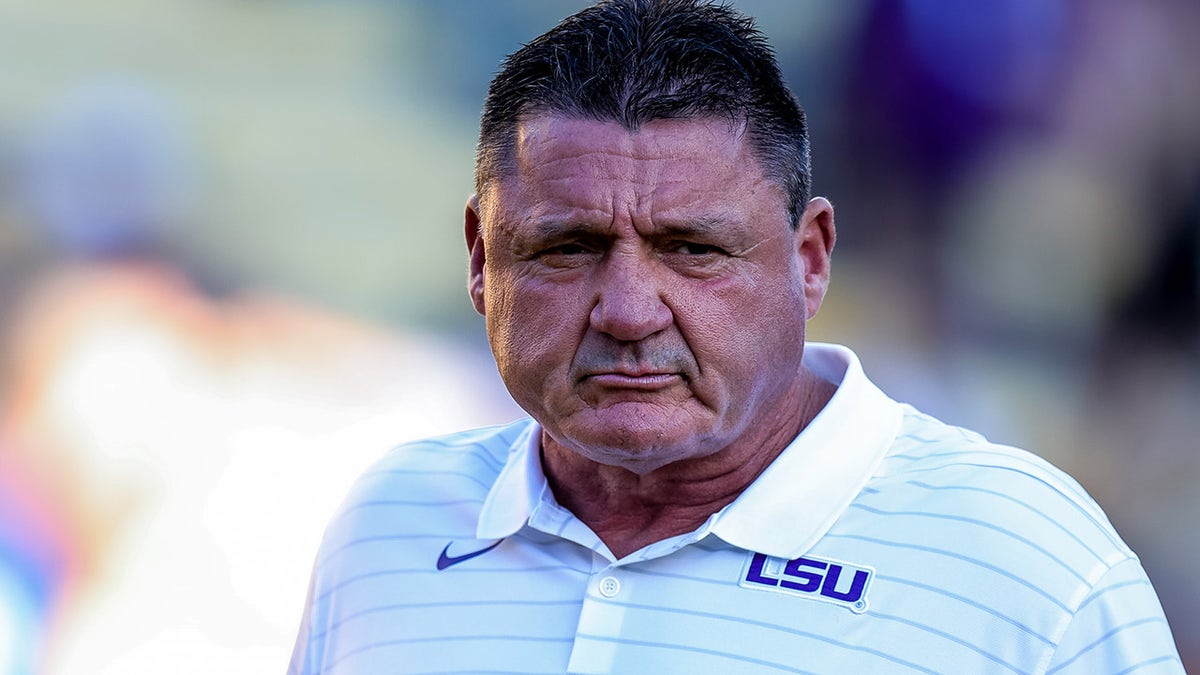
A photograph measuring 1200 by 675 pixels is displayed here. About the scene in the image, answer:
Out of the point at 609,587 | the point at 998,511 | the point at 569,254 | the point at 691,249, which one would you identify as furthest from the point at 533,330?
the point at 998,511

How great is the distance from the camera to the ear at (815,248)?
5.56 ft

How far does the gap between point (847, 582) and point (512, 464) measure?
546 millimetres

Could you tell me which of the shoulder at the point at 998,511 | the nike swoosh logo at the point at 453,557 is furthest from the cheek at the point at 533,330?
the shoulder at the point at 998,511

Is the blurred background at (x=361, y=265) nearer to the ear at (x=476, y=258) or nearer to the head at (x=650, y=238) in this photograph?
the ear at (x=476, y=258)

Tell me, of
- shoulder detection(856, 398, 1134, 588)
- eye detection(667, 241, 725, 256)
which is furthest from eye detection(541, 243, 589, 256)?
shoulder detection(856, 398, 1134, 588)

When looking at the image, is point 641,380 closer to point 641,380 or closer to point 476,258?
point 641,380

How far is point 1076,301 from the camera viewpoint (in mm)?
3102

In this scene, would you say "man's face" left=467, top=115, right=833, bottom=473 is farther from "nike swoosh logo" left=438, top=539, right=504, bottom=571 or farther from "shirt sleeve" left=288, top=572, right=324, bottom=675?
"shirt sleeve" left=288, top=572, right=324, bottom=675

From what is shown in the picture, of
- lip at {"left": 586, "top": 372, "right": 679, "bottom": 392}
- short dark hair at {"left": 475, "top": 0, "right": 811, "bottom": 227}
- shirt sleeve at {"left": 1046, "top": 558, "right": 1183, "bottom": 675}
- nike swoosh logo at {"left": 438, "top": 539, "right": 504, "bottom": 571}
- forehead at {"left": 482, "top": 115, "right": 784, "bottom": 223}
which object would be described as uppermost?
short dark hair at {"left": 475, "top": 0, "right": 811, "bottom": 227}

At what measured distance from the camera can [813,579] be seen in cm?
149

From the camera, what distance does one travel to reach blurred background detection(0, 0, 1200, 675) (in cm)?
294

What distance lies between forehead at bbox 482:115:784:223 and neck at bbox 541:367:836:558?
1.04ft

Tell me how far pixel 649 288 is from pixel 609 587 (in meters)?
0.35

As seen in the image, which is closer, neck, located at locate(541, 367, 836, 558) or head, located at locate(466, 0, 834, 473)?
head, located at locate(466, 0, 834, 473)
